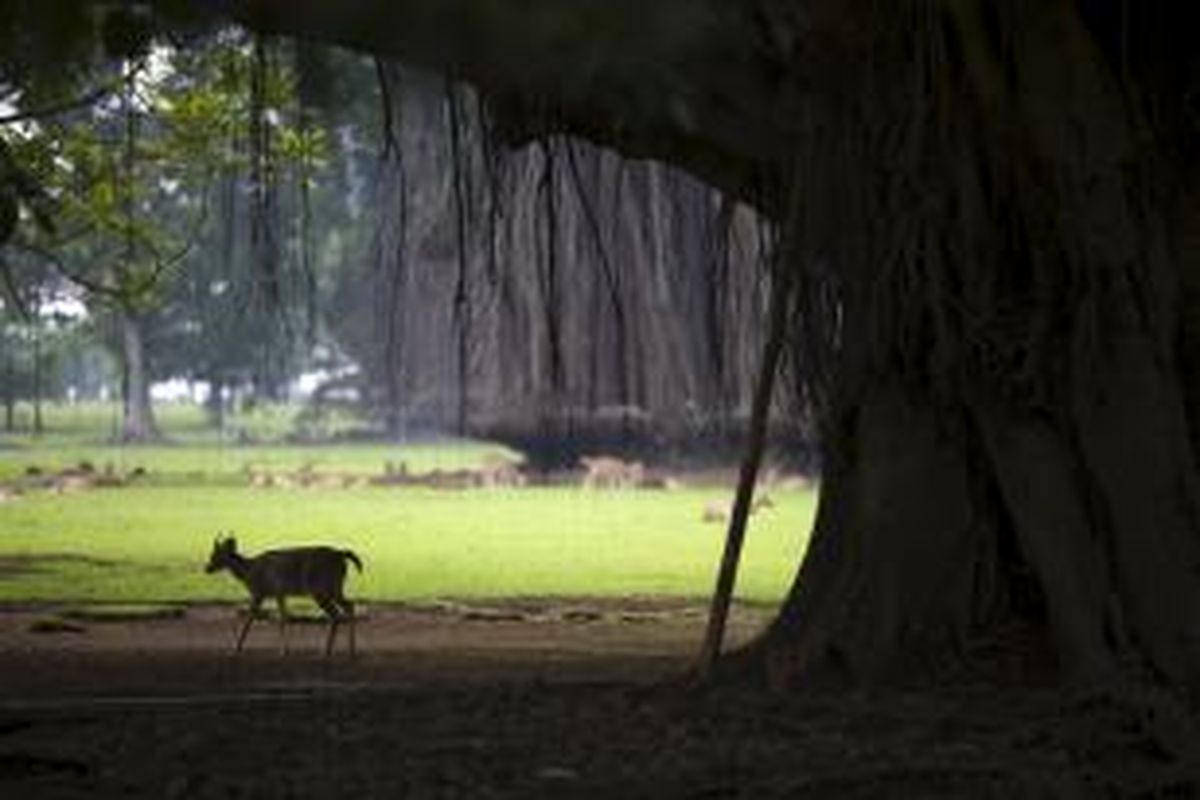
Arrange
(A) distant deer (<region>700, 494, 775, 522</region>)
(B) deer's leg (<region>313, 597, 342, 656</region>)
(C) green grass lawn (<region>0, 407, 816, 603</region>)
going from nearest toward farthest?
(B) deer's leg (<region>313, 597, 342, 656</region>)
(C) green grass lawn (<region>0, 407, 816, 603</region>)
(A) distant deer (<region>700, 494, 775, 522</region>)

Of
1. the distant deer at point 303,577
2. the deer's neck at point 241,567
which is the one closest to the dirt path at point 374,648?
the distant deer at point 303,577

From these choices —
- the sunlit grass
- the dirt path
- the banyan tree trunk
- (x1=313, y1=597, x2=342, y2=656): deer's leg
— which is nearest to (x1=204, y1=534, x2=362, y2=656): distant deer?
(x1=313, y1=597, x2=342, y2=656): deer's leg

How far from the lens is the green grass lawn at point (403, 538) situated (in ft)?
65.0

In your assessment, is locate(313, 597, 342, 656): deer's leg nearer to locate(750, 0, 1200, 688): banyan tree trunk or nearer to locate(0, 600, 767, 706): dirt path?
locate(0, 600, 767, 706): dirt path

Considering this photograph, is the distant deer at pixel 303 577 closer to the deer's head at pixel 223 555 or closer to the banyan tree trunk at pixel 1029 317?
the deer's head at pixel 223 555

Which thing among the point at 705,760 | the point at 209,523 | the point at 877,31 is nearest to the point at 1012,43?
the point at 877,31

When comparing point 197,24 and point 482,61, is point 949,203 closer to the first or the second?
point 482,61

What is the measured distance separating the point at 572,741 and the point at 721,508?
24.4 metres

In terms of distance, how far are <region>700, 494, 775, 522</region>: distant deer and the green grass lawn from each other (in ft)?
0.63

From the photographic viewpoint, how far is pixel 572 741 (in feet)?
26.3

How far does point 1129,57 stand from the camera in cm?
909

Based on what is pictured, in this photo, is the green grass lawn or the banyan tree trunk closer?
the banyan tree trunk

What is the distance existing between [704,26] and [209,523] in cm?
2080

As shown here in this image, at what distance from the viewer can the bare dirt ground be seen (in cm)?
714
